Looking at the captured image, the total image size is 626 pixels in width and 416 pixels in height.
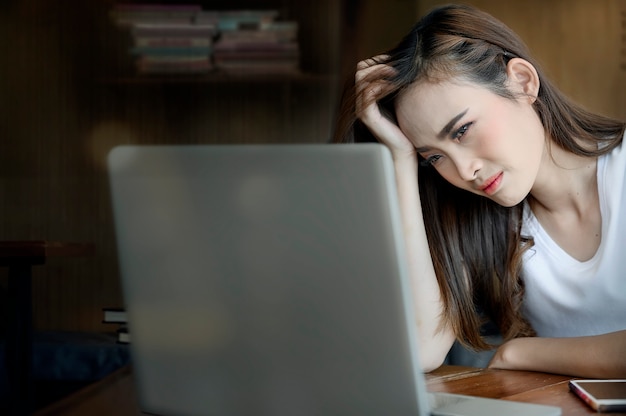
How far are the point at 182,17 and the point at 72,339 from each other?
32.2 inches

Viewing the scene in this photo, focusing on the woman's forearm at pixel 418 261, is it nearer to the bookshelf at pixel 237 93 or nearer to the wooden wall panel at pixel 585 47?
the bookshelf at pixel 237 93

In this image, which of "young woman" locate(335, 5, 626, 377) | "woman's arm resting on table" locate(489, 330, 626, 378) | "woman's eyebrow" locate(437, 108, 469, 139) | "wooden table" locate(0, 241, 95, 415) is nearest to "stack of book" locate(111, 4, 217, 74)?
"wooden table" locate(0, 241, 95, 415)

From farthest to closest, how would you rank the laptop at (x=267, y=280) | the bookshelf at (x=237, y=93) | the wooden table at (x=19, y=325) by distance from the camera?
Answer: the bookshelf at (x=237, y=93) < the wooden table at (x=19, y=325) < the laptop at (x=267, y=280)

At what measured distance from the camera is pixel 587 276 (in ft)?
4.37

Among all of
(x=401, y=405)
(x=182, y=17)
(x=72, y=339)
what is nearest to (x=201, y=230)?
(x=401, y=405)

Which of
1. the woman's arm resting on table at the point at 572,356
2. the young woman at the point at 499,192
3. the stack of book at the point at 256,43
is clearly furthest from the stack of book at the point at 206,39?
the woman's arm resting on table at the point at 572,356

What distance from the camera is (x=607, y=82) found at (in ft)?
9.84

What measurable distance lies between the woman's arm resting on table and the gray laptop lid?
18.2 inches

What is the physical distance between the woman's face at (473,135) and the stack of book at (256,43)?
88cm

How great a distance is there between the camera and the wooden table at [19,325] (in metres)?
1.42

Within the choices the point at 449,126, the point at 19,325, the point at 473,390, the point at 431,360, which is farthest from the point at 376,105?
the point at 19,325

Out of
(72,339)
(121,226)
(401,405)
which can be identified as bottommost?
(72,339)

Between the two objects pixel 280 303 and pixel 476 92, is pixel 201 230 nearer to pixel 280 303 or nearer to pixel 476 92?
pixel 280 303

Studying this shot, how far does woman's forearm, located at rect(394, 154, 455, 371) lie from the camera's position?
4.07ft
